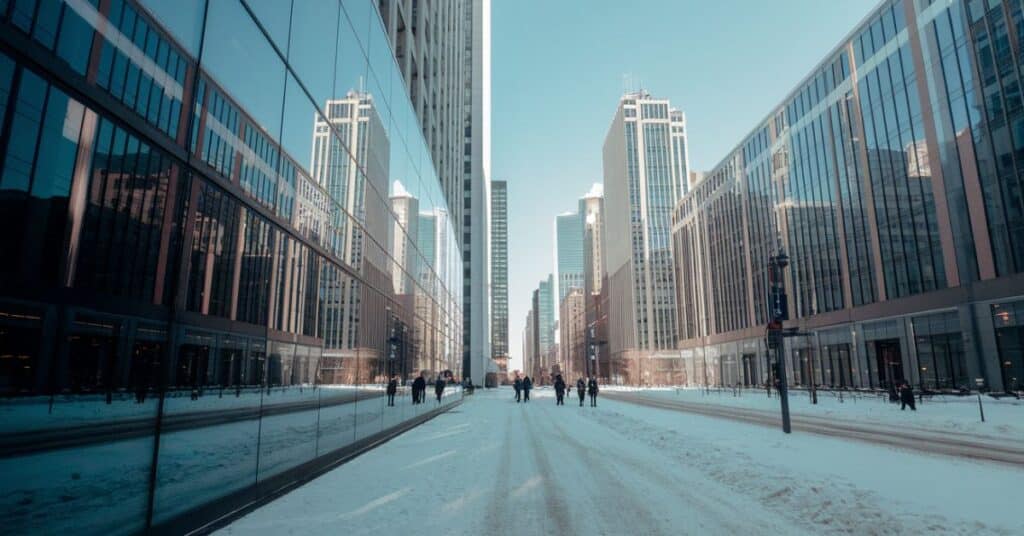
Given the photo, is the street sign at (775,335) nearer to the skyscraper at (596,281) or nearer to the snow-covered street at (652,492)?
the snow-covered street at (652,492)

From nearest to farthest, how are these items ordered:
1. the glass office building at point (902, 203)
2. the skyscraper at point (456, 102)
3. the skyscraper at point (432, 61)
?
the skyscraper at point (432, 61) < the skyscraper at point (456, 102) < the glass office building at point (902, 203)

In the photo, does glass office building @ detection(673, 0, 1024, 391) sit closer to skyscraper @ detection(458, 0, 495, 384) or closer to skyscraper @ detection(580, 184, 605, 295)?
skyscraper @ detection(458, 0, 495, 384)

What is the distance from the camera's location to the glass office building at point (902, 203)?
104 ft

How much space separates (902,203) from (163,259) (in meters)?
48.6

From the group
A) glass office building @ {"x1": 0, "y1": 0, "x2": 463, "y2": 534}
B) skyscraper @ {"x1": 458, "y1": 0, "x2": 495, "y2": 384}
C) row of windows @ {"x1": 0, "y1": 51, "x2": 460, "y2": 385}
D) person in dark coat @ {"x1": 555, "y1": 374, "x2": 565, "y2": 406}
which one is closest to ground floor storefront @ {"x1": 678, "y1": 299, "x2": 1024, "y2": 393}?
person in dark coat @ {"x1": 555, "y1": 374, "x2": 565, "y2": 406}

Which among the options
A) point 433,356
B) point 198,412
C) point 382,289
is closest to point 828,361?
point 433,356

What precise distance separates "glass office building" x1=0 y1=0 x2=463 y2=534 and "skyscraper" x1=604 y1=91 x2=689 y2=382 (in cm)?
11062

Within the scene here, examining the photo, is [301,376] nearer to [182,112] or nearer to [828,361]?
[182,112]

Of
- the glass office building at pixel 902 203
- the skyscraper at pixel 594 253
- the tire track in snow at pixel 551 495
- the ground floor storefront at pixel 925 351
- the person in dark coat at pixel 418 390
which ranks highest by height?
the skyscraper at pixel 594 253

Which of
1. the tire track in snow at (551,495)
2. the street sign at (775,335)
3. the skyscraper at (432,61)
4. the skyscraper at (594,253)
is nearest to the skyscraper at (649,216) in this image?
the skyscraper at (594,253)

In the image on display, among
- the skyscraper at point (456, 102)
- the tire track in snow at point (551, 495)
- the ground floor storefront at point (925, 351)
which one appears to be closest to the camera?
the tire track in snow at point (551, 495)

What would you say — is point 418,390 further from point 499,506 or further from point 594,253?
point 594,253

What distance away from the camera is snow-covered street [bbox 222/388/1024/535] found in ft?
19.5

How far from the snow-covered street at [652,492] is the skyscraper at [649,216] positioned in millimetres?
106379
